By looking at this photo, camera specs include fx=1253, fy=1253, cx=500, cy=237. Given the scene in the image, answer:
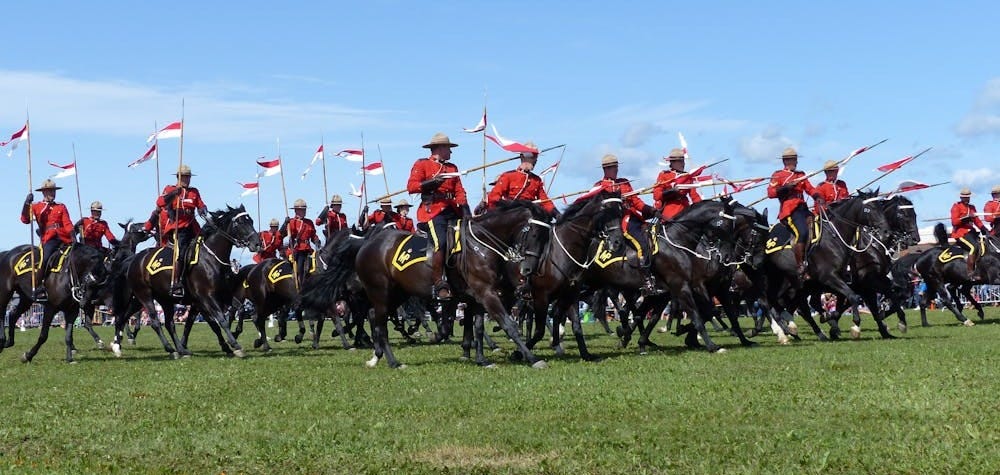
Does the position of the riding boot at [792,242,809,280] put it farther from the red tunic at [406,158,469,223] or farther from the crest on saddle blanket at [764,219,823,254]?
the red tunic at [406,158,469,223]

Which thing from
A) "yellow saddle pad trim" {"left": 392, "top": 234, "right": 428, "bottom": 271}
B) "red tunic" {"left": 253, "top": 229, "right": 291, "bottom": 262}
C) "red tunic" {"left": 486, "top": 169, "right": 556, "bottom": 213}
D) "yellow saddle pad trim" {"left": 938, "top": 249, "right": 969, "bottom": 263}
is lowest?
"yellow saddle pad trim" {"left": 938, "top": 249, "right": 969, "bottom": 263}

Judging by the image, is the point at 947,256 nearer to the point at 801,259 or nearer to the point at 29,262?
the point at 801,259

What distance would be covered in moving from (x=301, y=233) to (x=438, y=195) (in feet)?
36.1

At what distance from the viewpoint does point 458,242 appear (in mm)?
18906

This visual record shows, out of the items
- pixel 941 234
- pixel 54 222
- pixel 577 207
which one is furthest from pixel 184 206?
pixel 941 234

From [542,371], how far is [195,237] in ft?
32.0

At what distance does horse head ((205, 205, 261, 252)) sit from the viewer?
79.2 ft

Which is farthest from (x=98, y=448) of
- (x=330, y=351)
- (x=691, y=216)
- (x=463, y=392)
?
(x=330, y=351)

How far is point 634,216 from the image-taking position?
2142 centimetres

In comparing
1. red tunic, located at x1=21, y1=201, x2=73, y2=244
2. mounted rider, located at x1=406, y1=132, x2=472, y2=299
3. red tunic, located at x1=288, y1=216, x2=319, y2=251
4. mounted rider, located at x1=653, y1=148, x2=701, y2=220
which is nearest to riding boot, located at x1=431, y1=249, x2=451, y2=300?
mounted rider, located at x1=406, y1=132, x2=472, y2=299

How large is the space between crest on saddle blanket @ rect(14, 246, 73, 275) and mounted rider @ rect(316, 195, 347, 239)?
728 cm

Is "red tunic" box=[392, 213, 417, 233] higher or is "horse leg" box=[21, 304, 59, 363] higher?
"red tunic" box=[392, 213, 417, 233]

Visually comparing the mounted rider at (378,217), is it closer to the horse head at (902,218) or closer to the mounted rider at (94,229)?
the mounted rider at (94,229)

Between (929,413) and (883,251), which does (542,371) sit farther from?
(883,251)
